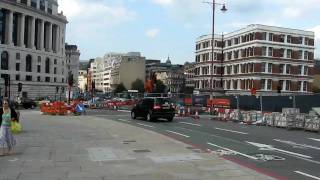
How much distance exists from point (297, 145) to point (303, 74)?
3768 inches

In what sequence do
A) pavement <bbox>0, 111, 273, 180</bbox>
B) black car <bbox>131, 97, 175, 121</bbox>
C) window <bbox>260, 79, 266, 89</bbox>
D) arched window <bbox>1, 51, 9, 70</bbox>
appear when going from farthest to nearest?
arched window <bbox>1, 51, 9, 70</bbox> < window <bbox>260, 79, 266, 89</bbox> < black car <bbox>131, 97, 175, 121</bbox> < pavement <bbox>0, 111, 273, 180</bbox>

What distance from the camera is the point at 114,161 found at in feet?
49.5

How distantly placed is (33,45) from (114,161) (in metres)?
142

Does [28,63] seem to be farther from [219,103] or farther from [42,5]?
[219,103]

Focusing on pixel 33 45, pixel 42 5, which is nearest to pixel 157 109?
pixel 33 45

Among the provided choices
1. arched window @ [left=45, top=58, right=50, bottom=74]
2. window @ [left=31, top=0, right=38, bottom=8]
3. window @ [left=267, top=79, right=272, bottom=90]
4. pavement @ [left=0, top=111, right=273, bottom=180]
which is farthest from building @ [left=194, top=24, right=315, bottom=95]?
A: pavement @ [left=0, top=111, right=273, bottom=180]

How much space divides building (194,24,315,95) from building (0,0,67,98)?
54841 mm

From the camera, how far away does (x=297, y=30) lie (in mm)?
111938

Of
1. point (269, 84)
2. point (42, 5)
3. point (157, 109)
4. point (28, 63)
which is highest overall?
point (42, 5)

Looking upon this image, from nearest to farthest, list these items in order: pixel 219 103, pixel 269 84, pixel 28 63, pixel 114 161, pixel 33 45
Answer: pixel 114 161
pixel 219 103
pixel 269 84
pixel 28 63
pixel 33 45

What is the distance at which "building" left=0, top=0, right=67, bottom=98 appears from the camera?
139250 millimetres

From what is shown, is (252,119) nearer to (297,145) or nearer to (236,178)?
(297,145)

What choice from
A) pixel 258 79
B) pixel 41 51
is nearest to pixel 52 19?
pixel 41 51

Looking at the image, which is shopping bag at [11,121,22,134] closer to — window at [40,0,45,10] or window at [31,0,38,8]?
window at [31,0,38,8]
